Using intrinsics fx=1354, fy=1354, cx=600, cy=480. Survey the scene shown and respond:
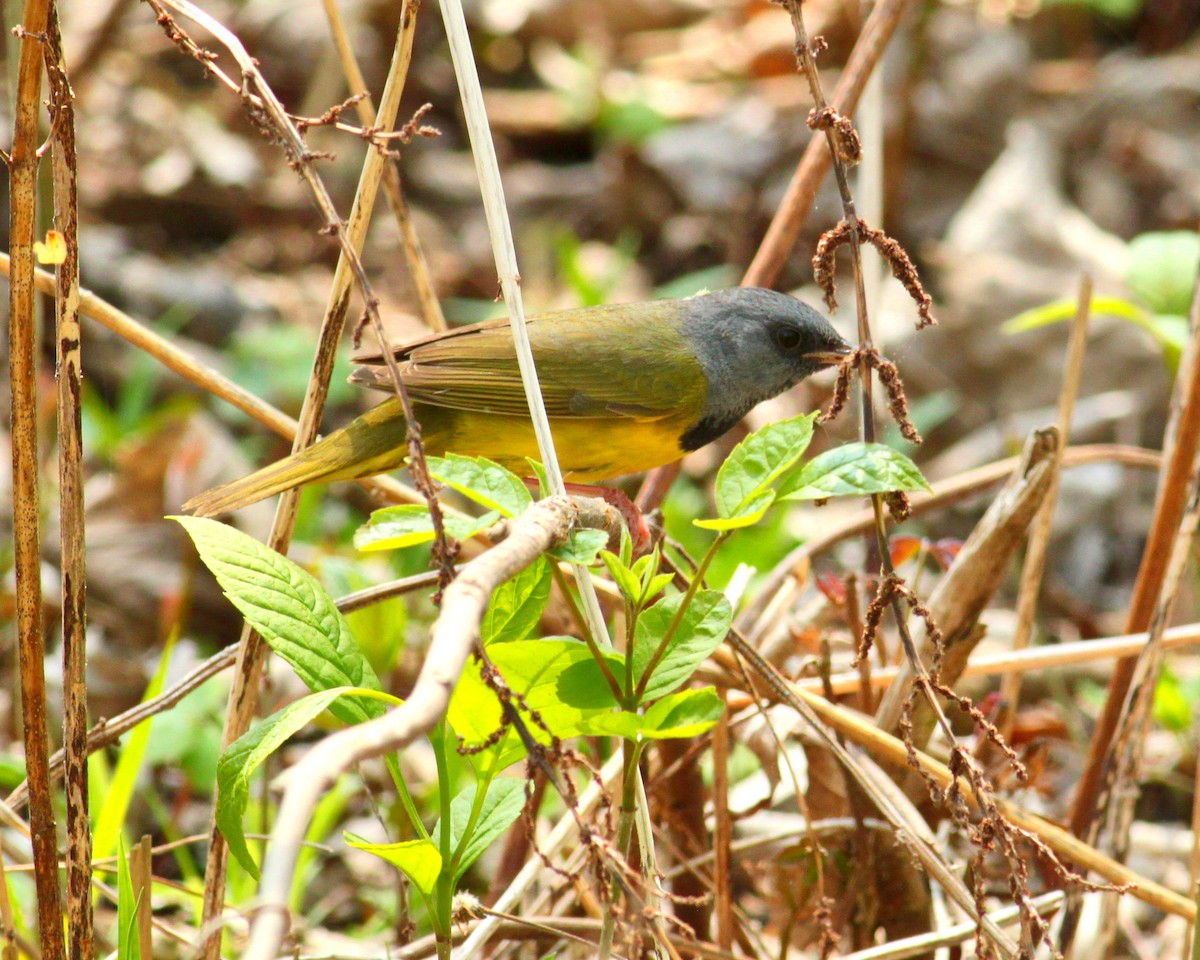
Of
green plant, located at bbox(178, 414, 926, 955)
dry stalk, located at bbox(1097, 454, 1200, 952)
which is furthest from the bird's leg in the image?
dry stalk, located at bbox(1097, 454, 1200, 952)

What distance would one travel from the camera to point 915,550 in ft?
9.92

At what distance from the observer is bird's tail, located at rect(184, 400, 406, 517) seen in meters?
3.16

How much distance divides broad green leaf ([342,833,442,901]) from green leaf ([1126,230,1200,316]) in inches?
105

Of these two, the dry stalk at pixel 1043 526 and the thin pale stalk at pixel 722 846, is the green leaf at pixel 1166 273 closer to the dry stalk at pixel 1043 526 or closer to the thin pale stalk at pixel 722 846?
the dry stalk at pixel 1043 526

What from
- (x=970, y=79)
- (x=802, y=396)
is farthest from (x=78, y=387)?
(x=970, y=79)

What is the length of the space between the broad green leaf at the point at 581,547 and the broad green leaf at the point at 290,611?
1.33ft

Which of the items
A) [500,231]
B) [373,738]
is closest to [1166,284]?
[500,231]

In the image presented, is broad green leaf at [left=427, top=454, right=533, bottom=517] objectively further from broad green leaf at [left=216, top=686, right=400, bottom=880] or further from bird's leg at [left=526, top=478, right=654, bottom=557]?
bird's leg at [left=526, top=478, right=654, bottom=557]

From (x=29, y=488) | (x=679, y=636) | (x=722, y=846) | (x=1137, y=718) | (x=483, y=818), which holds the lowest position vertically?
(x=722, y=846)

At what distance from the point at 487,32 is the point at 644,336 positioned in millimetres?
5766

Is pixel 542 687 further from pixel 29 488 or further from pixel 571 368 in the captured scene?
pixel 571 368

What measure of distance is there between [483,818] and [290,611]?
424 mm

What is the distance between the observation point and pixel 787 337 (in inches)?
154

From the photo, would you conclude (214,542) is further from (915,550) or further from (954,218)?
(954,218)
